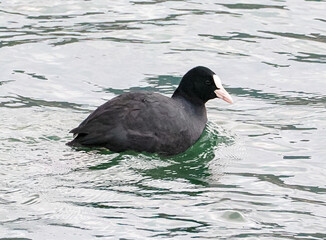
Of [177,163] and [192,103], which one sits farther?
[192,103]

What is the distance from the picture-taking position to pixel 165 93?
35.3 ft

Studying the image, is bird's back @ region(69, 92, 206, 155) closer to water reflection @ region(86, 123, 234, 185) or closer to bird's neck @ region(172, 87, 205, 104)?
water reflection @ region(86, 123, 234, 185)

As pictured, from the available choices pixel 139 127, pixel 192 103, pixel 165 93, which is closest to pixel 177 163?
pixel 139 127

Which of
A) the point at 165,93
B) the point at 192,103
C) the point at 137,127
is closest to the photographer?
the point at 137,127

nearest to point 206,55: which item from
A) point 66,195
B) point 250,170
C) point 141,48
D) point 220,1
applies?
point 141,48

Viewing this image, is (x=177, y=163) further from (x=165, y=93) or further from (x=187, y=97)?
(x=165, y=93)

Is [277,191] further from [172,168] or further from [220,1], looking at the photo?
[220,1]

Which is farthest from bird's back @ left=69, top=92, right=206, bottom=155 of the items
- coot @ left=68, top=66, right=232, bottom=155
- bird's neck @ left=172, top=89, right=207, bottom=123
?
bird's neck @ left=172, top=89, right=207, bottom=123

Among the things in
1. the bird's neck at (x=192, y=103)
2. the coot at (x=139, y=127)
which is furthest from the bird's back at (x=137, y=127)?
the bird's neck at (x=192, y=103)

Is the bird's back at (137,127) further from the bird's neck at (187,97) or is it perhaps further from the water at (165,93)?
the bird's neck at (187,97)

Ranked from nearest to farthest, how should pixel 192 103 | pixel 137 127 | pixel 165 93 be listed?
1. pixel 137 127
2. pixel 192 103
3. pixel 165 93

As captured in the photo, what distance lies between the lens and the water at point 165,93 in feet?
22.7

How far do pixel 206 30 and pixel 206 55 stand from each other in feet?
3.27

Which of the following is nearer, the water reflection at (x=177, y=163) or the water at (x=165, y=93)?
the water at (x=165, y=93)
